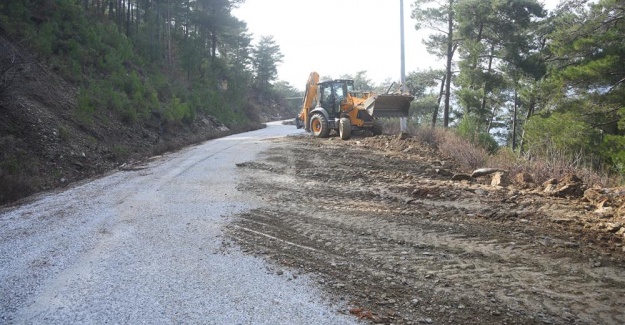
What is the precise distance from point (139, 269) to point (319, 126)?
1402 centimetres

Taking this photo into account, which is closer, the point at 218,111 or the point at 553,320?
the point at 553,320

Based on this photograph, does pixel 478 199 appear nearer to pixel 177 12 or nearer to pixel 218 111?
pixel 218 111

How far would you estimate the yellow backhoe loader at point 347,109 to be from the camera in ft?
49.5

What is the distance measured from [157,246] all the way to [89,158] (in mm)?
7298

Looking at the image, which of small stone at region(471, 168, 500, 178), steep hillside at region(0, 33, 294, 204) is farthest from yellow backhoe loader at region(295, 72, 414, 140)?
small stone at region(471, 168, 500, 178)

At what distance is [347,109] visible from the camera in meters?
16.6

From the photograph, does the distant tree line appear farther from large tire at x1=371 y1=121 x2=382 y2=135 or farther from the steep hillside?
the steep hillside

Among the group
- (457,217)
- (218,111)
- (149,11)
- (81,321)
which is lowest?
(81,321)

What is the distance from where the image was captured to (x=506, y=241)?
15.5 feet

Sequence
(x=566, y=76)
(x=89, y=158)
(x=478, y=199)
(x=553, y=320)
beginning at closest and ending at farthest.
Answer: (x=553, y=320)
(x=478, y=199)
(x=89, y=158)
(x=566, y=76)

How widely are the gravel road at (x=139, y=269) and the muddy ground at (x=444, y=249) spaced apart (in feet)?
1.12

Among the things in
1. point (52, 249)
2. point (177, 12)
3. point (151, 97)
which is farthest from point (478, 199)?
point (177, 12)

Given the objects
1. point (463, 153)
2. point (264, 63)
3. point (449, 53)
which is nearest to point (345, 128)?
point (463, 153)

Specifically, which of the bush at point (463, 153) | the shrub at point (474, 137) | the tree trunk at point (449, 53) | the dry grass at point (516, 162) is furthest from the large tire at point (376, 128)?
the tree trunk at point (449, 53)
